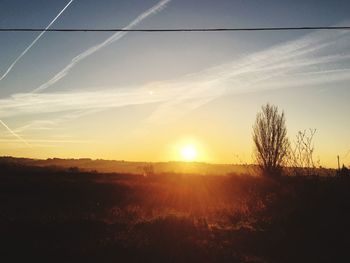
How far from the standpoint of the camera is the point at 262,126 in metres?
37.0

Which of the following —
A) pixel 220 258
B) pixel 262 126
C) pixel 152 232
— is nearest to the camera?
pixel 220 258

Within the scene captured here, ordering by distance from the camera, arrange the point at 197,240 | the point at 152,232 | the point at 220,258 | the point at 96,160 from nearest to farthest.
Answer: the point at 220,258
the point at 197,240
the point at 152,232
the point at 96,160

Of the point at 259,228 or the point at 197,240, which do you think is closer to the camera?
the point at 197,240

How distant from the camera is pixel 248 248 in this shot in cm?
1049

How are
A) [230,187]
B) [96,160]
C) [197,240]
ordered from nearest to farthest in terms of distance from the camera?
[197,240], [230,187], [96,160]

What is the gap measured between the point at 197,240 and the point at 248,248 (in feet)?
4.67

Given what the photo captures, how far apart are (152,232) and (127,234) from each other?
2.54 ft

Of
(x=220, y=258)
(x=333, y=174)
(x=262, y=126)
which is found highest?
(x=262, y=126)

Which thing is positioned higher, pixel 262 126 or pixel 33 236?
pixel 262 126

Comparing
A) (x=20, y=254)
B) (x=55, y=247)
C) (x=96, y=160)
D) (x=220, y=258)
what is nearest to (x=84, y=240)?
(x=55, y=247)

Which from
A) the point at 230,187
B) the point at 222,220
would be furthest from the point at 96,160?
the point at 222,220

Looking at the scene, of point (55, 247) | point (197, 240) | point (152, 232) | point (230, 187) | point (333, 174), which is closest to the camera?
point (55, 247)

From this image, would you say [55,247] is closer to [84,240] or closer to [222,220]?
[84,240]

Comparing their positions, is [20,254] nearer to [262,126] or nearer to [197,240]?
[197,240]
